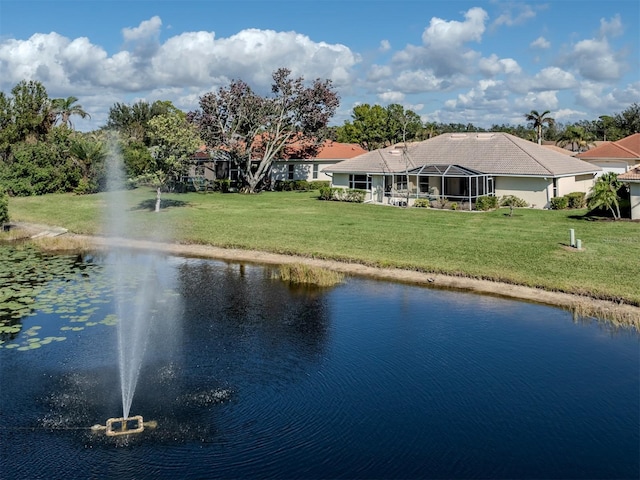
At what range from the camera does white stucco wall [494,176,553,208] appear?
40.8 meters

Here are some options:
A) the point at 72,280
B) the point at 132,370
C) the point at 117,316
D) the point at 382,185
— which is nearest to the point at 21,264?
the point at 72,280

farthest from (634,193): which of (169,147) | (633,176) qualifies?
(169,147)

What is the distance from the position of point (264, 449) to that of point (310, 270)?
43.2 ft

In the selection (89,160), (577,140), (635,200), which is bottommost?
(635,200)

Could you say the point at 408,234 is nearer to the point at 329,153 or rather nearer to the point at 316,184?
the point at 316,184

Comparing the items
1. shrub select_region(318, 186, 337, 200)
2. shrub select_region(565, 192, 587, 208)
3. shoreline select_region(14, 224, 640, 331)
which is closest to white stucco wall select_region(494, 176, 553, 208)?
shrub select_region(565, 192, 587, 208)

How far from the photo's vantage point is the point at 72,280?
912 inches

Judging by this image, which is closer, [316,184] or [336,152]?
[316,184]

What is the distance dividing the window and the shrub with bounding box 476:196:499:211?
1063 centimetres

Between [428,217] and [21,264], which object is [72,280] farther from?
[428,217]

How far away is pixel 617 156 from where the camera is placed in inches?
2096

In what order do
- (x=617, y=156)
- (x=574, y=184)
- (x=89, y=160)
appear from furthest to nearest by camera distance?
1. (x=89, y=160)
2. (x=617, y=156)
3. (x=574, y=184)

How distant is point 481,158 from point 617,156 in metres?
17.3

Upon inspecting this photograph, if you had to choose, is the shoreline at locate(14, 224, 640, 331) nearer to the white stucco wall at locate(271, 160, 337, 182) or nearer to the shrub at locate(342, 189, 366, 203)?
the shrub at locate(342, 189, 366, 203)
